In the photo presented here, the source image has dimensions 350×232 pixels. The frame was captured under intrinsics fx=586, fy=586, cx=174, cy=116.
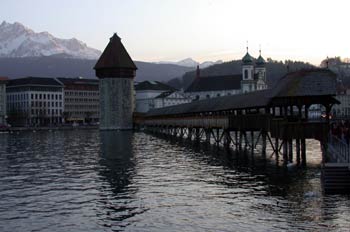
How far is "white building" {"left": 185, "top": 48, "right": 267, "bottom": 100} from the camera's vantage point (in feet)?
507

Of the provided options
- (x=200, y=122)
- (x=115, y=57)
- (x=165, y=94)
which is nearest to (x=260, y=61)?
(x=165, y=94)

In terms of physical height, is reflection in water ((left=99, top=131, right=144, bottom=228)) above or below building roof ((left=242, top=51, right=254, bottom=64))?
below

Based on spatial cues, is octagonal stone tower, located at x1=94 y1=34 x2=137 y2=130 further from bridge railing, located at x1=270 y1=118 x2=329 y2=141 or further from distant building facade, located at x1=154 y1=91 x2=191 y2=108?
bridge railing, located at x1=270 y1=118 x2=329 y2=141

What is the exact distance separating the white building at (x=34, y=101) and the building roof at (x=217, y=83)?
40677 millimetres

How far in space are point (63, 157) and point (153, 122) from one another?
54.1 metres

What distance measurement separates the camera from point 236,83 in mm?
166000

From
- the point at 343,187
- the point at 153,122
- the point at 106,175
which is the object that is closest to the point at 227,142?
the point at 106,175

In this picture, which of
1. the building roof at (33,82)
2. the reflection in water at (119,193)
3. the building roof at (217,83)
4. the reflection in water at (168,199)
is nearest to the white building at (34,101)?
the building roof at (33,82)

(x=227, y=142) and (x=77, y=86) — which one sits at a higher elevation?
(x=77, y=86)

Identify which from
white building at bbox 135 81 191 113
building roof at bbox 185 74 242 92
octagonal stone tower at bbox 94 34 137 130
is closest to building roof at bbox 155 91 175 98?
white building at bbox 135 81 191 113

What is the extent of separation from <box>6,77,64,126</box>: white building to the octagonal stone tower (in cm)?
4179

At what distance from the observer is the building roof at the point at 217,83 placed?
6570 inches

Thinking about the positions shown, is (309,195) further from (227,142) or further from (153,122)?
(153,122)

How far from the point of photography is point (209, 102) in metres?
60.8
